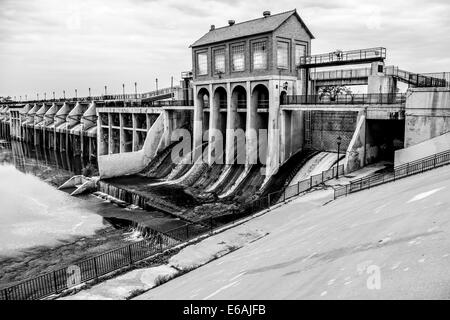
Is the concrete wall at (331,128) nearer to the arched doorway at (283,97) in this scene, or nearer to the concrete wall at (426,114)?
the arched doorway at (283,97)

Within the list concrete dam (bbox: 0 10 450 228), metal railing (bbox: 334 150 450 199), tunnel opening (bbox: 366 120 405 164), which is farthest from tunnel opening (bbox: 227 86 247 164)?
metal railing (bbox: 334 150 450 199)

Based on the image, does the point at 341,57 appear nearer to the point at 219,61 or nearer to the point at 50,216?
the point at 219,61

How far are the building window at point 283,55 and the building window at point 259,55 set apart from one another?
1.21 m

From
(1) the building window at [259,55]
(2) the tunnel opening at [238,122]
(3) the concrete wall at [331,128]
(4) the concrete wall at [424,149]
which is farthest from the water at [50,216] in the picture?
(1) the building window at [259,55]

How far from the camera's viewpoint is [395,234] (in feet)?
39.4

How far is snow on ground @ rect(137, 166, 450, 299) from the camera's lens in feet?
29.8

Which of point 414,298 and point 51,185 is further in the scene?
point 51,185

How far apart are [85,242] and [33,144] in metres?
72.2

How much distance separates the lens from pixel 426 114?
22.6 m

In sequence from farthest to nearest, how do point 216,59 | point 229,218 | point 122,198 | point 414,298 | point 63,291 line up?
point 216,59
point 122,198
point 229,218
point 63,291
point 414,298

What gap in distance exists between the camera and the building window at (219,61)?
38250 mm
